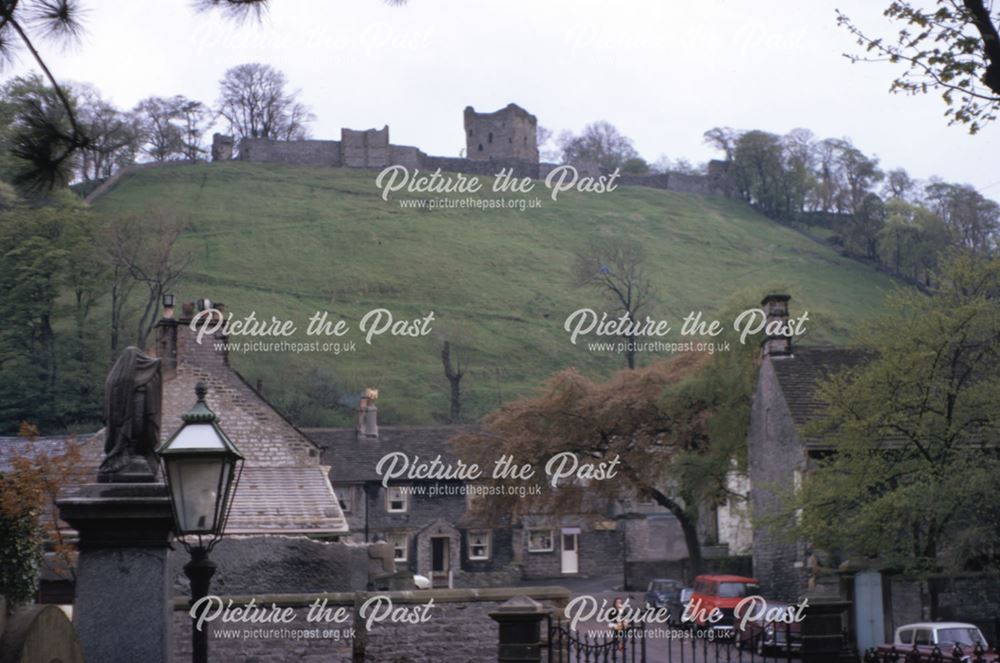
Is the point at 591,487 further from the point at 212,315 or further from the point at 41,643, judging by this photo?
the point at 41,643

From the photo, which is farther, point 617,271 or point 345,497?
point 617,271

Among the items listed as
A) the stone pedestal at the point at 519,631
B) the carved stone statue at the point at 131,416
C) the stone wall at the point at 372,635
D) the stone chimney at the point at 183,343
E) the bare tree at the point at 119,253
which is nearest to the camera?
the carved stone statue at the point at 131,416

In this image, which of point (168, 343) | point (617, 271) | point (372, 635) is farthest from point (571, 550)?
point (372, 635)

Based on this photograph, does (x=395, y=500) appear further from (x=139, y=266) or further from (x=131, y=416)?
(x=131, y=416)

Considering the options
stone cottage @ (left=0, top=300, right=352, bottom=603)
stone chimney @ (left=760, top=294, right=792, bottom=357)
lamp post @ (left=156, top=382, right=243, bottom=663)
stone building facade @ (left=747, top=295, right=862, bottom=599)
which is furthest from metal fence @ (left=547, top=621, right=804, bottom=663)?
stone chimney @ (left=760, top=294, right=792, bottom=357)

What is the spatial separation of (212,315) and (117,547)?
2057 centimetres

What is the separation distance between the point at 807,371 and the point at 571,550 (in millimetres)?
23762

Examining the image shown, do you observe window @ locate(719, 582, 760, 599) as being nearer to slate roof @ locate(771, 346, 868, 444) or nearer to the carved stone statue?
slate roof @ locate(771, 346, 868, 444)

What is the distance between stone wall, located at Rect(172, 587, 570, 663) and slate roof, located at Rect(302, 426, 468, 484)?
3902 centimetres

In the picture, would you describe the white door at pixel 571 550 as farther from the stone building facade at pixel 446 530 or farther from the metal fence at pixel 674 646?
→ the metal fence at pixel 674 646

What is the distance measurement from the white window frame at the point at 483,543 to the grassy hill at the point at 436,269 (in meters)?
17.7

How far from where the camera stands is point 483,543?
193 feet

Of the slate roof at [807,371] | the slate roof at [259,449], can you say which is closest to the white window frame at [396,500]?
the slate roof at [807,371]

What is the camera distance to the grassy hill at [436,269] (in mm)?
83875
